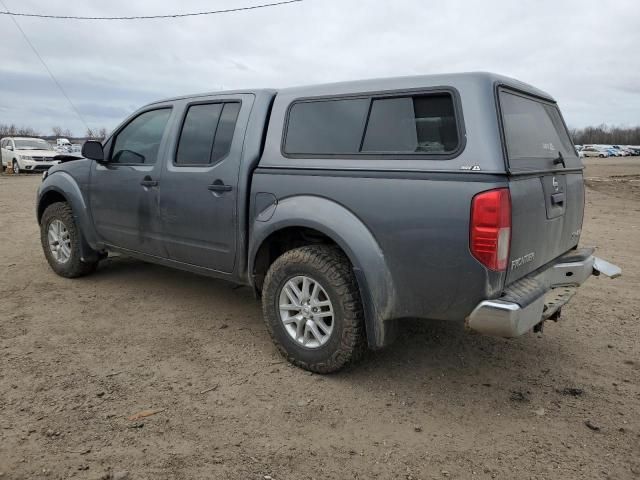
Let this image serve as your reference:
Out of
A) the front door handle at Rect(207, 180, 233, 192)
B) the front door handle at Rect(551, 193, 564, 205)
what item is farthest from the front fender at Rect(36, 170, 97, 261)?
the front door handle at Rect(551, 193, 564, 205)

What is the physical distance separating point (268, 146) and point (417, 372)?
1.93m

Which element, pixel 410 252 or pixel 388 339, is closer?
pixel 410 252

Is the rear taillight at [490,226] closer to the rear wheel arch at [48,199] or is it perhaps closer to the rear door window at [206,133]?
the rear door window at [206,133]

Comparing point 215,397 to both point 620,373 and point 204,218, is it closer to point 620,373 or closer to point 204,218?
point 204,218

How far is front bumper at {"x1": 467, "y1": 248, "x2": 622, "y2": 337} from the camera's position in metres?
2.64

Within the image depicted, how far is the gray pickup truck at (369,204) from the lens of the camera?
8.84 ft

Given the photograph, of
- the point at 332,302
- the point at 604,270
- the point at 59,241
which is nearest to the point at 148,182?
the point at 59,241

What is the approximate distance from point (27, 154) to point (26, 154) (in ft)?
0.13

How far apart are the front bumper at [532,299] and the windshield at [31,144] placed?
24318mm

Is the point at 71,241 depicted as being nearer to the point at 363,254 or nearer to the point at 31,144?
the point at 363,254

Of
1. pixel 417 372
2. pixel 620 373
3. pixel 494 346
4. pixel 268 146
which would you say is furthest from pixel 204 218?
pixel 620 373

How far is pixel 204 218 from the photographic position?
12.8 feet

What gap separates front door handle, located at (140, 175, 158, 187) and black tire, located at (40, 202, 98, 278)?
132 centimetres

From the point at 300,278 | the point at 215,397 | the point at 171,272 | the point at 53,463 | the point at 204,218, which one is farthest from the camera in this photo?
the point at 171,272
